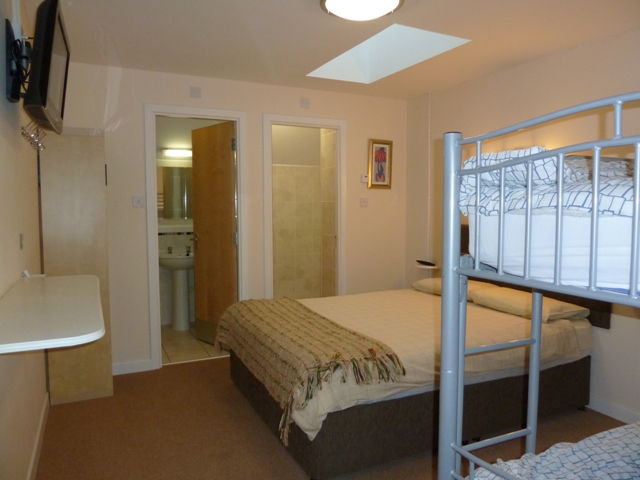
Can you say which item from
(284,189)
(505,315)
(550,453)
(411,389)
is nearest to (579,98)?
(505,315)

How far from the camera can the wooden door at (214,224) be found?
4191 mm

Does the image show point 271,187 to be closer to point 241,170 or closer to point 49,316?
point 241,170

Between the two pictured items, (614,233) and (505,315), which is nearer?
(614,233)

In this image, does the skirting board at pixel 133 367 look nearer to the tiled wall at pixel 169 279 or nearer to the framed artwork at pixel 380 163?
the tiled wall at pixel 169 279

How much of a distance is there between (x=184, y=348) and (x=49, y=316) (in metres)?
3.18

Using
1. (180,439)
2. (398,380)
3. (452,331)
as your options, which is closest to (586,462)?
(452,331)

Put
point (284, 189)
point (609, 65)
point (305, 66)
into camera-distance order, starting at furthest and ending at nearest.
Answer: point (284, 189)
point (305, 66)
point (609, 65)

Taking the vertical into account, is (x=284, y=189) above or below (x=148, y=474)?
above

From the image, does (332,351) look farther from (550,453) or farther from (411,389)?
(550,453)

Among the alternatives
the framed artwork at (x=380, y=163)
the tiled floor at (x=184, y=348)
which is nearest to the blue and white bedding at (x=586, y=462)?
the tiled floor at (x=184, y=348)

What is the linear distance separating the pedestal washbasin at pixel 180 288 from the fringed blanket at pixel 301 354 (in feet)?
6.55

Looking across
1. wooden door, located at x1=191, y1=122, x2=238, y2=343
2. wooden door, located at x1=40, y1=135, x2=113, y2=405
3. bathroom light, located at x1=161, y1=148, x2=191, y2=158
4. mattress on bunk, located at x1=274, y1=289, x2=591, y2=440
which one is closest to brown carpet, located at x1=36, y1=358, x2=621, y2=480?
wooden door, located at x1=40, y1=135, x2=113, y2=405

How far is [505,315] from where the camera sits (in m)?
3.06

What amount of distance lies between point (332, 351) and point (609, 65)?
8.14 feet
